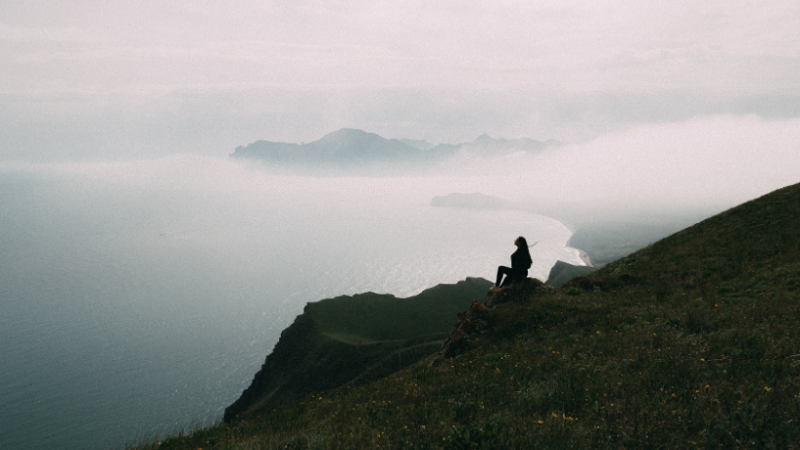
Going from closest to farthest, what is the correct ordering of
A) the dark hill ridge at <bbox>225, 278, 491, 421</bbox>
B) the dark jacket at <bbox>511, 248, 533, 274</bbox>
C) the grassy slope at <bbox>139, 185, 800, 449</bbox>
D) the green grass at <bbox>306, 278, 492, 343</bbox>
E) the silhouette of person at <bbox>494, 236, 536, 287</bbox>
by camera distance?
the grassy slope at <bbox>139, 185, 800, 449</bbox>
the silhouette of person at <bbox>494, 236, 536, 287</bbox>
the dark jacket at <bbox>511, 248, 533, 274</bbox>
the dark hill ridge at <bbox>225, 278, 491, 421</bbox>
the green grass at <bbox>306, 278, 492, 343</bbox>

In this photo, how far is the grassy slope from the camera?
6527mm

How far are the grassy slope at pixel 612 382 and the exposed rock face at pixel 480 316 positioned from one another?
79 cm

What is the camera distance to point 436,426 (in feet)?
27.2

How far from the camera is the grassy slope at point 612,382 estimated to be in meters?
6.53

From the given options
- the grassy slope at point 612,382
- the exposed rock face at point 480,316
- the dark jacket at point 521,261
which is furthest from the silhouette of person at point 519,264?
the grassy slope at point 612,382

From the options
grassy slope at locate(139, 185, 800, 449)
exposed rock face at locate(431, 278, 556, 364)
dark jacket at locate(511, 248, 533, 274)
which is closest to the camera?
grassy slope at locate(139, 185, 800, 449)

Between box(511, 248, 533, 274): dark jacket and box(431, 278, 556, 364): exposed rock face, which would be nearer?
box(431, 278, 556, 364): exposed rock face

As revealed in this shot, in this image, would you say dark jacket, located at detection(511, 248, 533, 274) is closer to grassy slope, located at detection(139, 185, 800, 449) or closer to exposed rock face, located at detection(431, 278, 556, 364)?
exposed rock face, located at detection(431, 278, 556, 364)

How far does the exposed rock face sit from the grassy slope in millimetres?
785

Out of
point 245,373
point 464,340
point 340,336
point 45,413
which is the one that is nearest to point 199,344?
point 245,373

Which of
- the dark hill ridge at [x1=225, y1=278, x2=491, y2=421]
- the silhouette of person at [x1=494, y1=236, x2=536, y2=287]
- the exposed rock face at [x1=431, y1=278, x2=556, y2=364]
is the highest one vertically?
the silhouette of person at [x1=494, y1=236, x2=536, y2=287]

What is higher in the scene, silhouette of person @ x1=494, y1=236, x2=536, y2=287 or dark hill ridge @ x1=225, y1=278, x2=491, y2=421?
silhouette of person @ x1=494, y1=236, x2=536, y2=287

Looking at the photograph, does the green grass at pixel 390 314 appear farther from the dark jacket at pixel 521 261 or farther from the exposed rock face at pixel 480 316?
the dark jacket at pixel 521 261

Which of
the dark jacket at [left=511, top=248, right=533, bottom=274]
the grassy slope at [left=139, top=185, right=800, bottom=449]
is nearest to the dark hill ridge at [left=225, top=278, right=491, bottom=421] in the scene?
the dark jacket at [left=511, top=248, right=533, bottom=274]
